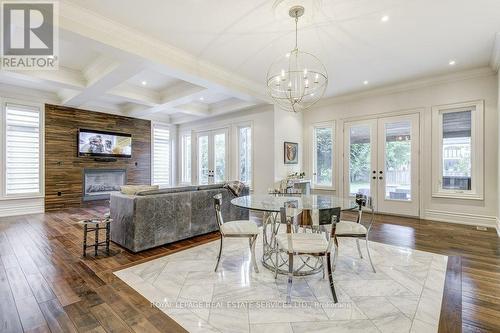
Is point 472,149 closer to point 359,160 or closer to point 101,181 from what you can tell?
point 359,160

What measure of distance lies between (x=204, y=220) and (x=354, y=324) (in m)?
→ 2.68

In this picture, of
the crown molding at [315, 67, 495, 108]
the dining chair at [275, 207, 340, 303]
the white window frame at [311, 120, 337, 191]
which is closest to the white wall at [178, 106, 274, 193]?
the white window frame at [311, 120, 337, 191]

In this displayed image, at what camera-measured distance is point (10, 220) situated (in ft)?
16.5

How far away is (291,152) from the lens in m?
6.50

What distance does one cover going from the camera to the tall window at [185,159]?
886cm

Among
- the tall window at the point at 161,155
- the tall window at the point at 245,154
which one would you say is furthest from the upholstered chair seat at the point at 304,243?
the tall window at the point at 161,155

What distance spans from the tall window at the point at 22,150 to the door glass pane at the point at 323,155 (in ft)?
23.4

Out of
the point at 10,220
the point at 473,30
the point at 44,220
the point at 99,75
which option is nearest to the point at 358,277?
the point at 473,30

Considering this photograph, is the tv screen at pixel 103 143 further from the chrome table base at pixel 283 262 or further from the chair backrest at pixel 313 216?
the chair backrest at pixel 313 216

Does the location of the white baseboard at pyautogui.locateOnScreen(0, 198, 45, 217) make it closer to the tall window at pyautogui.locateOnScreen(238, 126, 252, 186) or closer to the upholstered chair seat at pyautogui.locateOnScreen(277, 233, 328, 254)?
the tall window at pyautogui.locateOnScreen(238, 126, 252, 186)

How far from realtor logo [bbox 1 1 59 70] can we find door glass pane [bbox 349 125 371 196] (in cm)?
602

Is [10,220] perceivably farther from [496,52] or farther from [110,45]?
[496,52]

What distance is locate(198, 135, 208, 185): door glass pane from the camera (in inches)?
323

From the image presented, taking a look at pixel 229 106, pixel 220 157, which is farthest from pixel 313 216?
pixel 220 157
